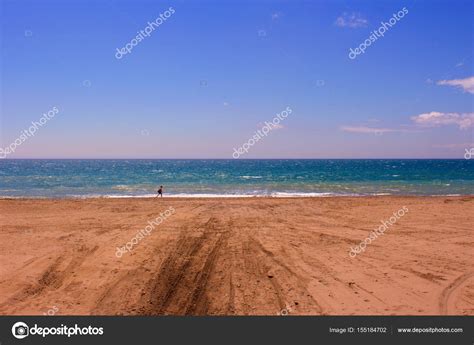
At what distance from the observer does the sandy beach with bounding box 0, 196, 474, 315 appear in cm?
827

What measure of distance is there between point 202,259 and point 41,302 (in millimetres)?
4440

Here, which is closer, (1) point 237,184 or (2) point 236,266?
(2) point 236,266

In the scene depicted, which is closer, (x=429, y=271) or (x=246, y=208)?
(x=429, y=271)

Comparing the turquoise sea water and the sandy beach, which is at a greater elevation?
the turquoise sea water

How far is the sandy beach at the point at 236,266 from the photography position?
8.27m

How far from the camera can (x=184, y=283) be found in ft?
30.7

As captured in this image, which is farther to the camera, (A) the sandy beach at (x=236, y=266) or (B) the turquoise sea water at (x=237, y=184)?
(B) the turquoise sea water at (x=237, y=184)

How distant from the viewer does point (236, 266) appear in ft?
35.2

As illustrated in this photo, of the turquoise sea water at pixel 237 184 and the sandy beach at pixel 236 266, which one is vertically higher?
the turquoise sea water at pixel 237 184

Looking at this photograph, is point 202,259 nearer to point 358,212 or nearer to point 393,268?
point 393,268

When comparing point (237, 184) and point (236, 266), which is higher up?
point (237, 184)

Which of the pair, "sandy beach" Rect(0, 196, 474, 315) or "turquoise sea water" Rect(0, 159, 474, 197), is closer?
"sandy beach" Rect(0, 196, 474, 315)
